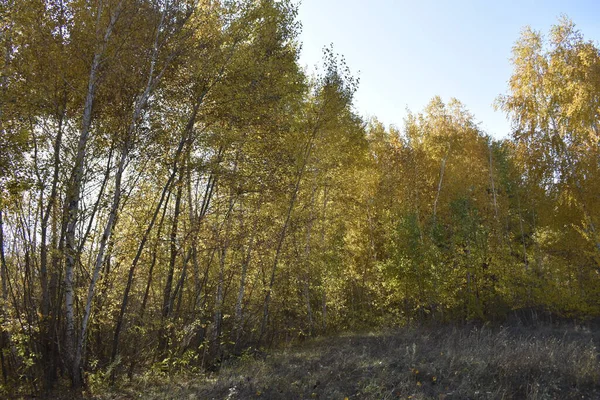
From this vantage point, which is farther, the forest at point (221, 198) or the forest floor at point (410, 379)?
the forest at point (221, 198)

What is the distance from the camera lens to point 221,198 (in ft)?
25.6

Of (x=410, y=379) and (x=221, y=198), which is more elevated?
(x=221, y=198)

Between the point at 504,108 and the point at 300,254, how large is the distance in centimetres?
733

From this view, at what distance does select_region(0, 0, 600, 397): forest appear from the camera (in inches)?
233

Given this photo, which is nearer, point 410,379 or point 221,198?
point 410,379

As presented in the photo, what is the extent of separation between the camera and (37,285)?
7.01 meters

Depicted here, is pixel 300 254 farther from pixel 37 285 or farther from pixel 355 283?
pixel 37 285

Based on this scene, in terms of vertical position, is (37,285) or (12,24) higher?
(12,24)

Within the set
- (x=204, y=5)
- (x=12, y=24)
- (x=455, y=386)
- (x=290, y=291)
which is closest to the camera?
(x=455, y=386)

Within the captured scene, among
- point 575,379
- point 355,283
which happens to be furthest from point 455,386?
point 355,283

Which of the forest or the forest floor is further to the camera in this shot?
the forest

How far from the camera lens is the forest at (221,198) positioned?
19.4ft

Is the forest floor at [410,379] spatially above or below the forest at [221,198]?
below

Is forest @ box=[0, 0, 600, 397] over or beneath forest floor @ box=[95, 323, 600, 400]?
over
